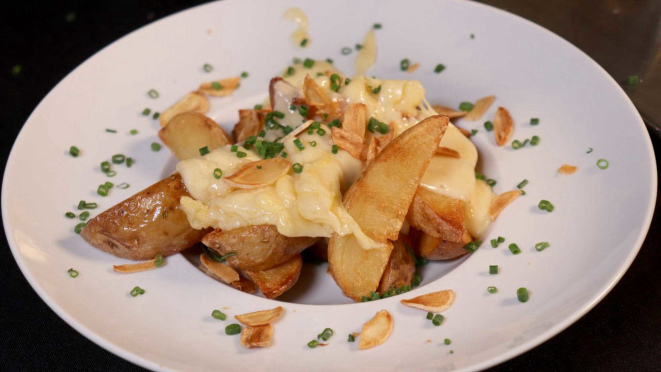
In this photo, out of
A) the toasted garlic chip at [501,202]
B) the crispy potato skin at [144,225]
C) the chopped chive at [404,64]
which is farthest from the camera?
the chopped chive at [404,64]

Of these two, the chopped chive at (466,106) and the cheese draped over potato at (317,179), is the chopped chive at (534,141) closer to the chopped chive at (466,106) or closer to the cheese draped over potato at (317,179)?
the cheese draped over potato at (317,179)

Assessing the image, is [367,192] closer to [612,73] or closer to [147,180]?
[147,180]

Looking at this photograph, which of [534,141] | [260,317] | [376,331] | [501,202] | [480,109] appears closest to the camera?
[376,331]

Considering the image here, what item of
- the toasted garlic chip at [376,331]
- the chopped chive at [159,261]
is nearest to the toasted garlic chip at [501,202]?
the toasted garlic chip at [376,331]

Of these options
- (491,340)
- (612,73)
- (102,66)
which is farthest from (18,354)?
(612,73)

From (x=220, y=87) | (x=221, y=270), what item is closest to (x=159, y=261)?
(x=221, y=270)

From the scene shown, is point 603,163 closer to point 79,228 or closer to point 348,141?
point 348,141
